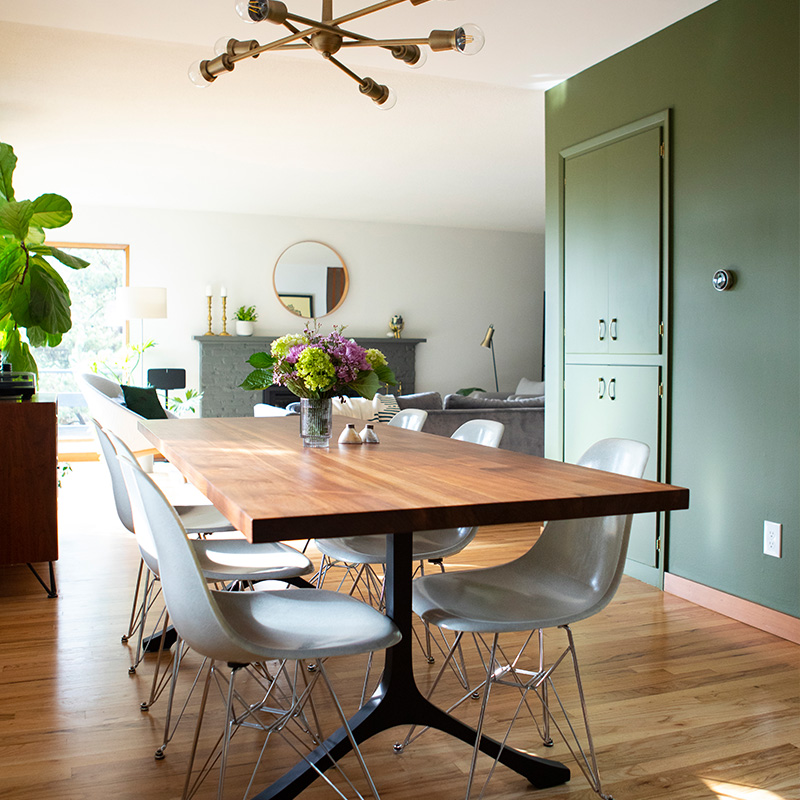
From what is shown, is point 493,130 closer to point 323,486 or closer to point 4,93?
point 4,93

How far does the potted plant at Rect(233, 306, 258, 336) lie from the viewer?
893 cm

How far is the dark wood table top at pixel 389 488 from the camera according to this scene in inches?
56.8

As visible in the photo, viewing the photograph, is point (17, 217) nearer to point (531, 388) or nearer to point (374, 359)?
point (374, 359)

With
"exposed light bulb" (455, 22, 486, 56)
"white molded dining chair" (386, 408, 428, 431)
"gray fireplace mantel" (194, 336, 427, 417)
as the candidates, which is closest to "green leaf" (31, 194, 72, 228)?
"white molded dining chair" (386, 408, 428, 431)

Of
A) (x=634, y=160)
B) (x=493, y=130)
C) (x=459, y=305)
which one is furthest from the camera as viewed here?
(x=459, y=305)

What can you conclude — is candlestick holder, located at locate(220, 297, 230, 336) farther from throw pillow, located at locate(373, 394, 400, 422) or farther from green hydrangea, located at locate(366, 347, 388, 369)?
green hydrangea, located at locate(366, 347, 388, 369)

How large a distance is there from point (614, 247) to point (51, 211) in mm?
2940

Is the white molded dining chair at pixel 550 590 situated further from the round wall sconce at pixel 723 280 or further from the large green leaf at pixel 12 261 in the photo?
the large green leaf at pixel 12 261

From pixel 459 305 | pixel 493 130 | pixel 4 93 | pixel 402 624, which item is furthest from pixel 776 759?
pixel 459 305

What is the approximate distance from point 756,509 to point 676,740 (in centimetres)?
137

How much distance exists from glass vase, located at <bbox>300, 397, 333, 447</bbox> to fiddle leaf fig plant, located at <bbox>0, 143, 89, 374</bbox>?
2.15 m

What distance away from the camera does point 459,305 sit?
10086 mm

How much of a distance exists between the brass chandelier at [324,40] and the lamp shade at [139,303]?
17.3 feet

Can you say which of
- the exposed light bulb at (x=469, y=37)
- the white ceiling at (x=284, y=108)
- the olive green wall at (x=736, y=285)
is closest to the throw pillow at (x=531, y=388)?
the white ceiling at (x=284, y=108)
